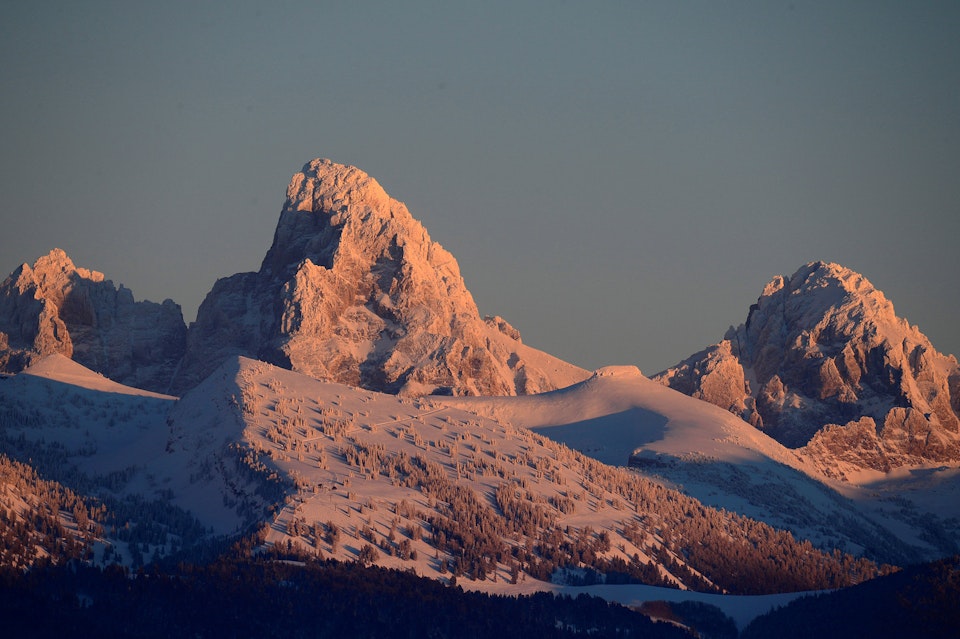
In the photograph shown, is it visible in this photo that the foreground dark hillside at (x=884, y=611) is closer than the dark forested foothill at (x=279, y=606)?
No

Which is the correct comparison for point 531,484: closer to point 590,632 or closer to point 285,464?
point 285,464

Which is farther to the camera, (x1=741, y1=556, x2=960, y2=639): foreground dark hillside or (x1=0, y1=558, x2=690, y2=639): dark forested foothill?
(x1=741, y1=556, x2=960, y2=639): foreground dark hillside

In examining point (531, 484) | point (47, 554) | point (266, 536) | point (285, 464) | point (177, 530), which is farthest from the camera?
point (531, 484)

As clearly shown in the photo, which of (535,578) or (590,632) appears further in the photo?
(535,578)

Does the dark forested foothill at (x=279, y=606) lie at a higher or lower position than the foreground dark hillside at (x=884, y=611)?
lower

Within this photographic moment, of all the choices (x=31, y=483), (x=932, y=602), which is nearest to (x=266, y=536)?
(x=31, y=483)

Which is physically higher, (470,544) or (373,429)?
(373,429)

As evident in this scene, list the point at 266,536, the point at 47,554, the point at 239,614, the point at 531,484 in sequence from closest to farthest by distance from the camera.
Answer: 1. the point at 239,614
2. the point at 47,554
3. the point at 266,536
4. the point at 531,484

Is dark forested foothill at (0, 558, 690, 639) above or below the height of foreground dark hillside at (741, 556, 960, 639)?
below
